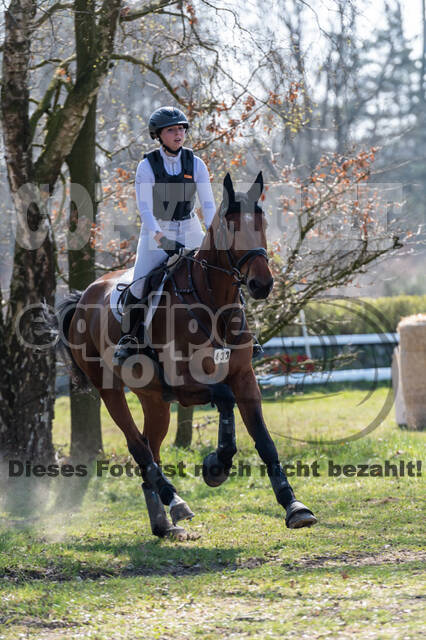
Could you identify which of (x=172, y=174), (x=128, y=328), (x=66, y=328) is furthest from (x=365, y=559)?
(x=66, y=328)

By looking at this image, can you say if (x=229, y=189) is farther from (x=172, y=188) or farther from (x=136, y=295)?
(x=136, y=295)

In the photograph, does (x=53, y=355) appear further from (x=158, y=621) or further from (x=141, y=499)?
(x=158, y=621)

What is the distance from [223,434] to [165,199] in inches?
84.0

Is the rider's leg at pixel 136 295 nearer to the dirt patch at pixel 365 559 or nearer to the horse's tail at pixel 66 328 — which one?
the horse's tail at pixel 66 328

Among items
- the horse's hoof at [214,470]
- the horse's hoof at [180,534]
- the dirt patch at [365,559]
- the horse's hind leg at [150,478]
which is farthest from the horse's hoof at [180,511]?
the dirt patch at [365,559]

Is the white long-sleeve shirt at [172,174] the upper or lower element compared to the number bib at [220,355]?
upper

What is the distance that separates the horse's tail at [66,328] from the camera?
883 cm

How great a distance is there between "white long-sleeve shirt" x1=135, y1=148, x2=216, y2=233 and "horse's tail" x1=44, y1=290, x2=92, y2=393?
2276 millimetres

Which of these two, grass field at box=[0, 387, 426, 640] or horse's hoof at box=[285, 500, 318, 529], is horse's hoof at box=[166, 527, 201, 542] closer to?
grass field at box=[0, 387, 426, 640]

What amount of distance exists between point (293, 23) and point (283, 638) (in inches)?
338

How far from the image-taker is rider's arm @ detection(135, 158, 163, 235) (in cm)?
656

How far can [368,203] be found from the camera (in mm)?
11547

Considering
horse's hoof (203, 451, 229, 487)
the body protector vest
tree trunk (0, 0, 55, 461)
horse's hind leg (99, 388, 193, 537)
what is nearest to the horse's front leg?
horse's hoof (203, 451, 229, 487)

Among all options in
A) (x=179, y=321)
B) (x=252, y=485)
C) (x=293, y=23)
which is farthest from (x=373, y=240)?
(x=179, y=321)
